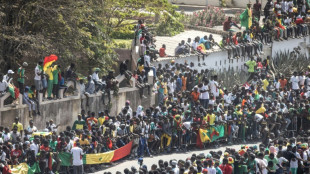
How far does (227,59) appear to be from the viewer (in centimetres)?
4516

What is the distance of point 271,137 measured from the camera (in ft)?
115

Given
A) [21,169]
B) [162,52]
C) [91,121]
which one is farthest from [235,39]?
[21,169]

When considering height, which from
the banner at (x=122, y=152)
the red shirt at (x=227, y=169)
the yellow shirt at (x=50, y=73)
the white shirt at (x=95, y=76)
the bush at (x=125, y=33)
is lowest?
the red shirt at (x=227, y=169)

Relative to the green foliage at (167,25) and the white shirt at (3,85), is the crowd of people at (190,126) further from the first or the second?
the green foliage at (167,25)

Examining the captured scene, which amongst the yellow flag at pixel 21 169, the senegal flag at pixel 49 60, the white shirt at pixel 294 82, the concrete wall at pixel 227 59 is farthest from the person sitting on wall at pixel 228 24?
the yellow flag at pixel 21 169

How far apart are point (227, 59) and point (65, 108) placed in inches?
459

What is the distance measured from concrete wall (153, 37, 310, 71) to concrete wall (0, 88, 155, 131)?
3035 mm

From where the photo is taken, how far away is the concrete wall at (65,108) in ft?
110

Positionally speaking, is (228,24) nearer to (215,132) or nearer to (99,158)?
(215,132)

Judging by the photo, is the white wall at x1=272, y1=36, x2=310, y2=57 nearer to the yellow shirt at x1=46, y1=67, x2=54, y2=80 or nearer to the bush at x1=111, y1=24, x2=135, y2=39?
the bush at x1=111, y1=24, x2=135, y2=39

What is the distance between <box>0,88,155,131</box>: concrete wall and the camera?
33.4 metres

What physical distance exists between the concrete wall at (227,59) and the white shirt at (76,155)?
33.5ft

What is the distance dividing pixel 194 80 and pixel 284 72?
8072mm

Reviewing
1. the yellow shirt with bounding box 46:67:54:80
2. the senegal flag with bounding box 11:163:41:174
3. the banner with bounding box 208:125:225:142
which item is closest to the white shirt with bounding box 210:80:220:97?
the banner with bounding box 208:125:225:142
